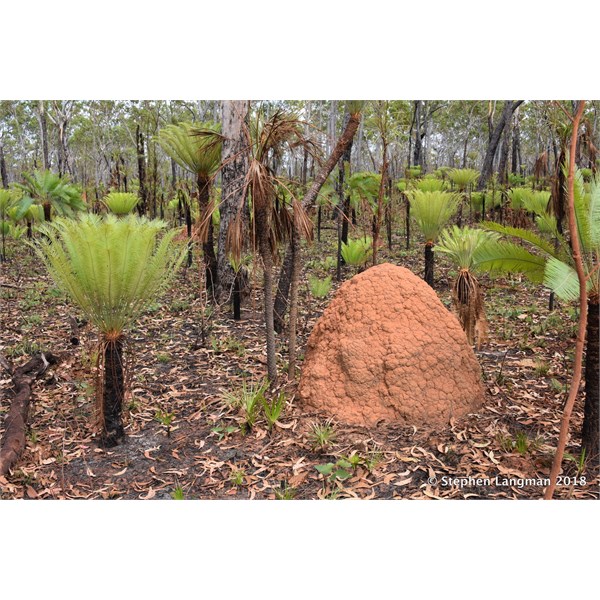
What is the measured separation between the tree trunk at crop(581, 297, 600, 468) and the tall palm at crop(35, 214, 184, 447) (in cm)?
274

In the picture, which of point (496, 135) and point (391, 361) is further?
point (496, 135)

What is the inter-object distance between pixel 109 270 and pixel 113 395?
97 cm

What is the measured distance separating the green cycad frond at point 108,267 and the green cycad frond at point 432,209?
416 cm

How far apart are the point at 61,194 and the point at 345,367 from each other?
5.79 m

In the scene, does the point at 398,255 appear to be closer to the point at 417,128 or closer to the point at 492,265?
the point at 492,265

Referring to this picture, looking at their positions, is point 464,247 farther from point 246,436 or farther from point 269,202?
point 246,436

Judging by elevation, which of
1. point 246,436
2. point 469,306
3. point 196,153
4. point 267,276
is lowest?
point 246,436

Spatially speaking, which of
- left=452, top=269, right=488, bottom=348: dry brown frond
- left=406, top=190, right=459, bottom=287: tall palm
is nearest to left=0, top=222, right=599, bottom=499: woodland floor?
left=452, top=269, right=488, bottom=348: dry brown frond

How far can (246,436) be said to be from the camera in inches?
165

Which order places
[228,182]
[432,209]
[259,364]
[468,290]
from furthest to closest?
[432,209] < [228,182] < [259,364] < [468,290]

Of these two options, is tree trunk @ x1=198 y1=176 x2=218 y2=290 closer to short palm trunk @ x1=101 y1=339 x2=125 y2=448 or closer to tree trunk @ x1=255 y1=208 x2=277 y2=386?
tree trunk @ x1=255 y1=208 x2=277 y2=386

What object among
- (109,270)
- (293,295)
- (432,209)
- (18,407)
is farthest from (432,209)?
(18,407)

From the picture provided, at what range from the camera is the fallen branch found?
3885mm

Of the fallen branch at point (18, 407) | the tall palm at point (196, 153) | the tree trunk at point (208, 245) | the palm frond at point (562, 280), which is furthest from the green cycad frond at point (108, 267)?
the palm frond at point (562, 280)
